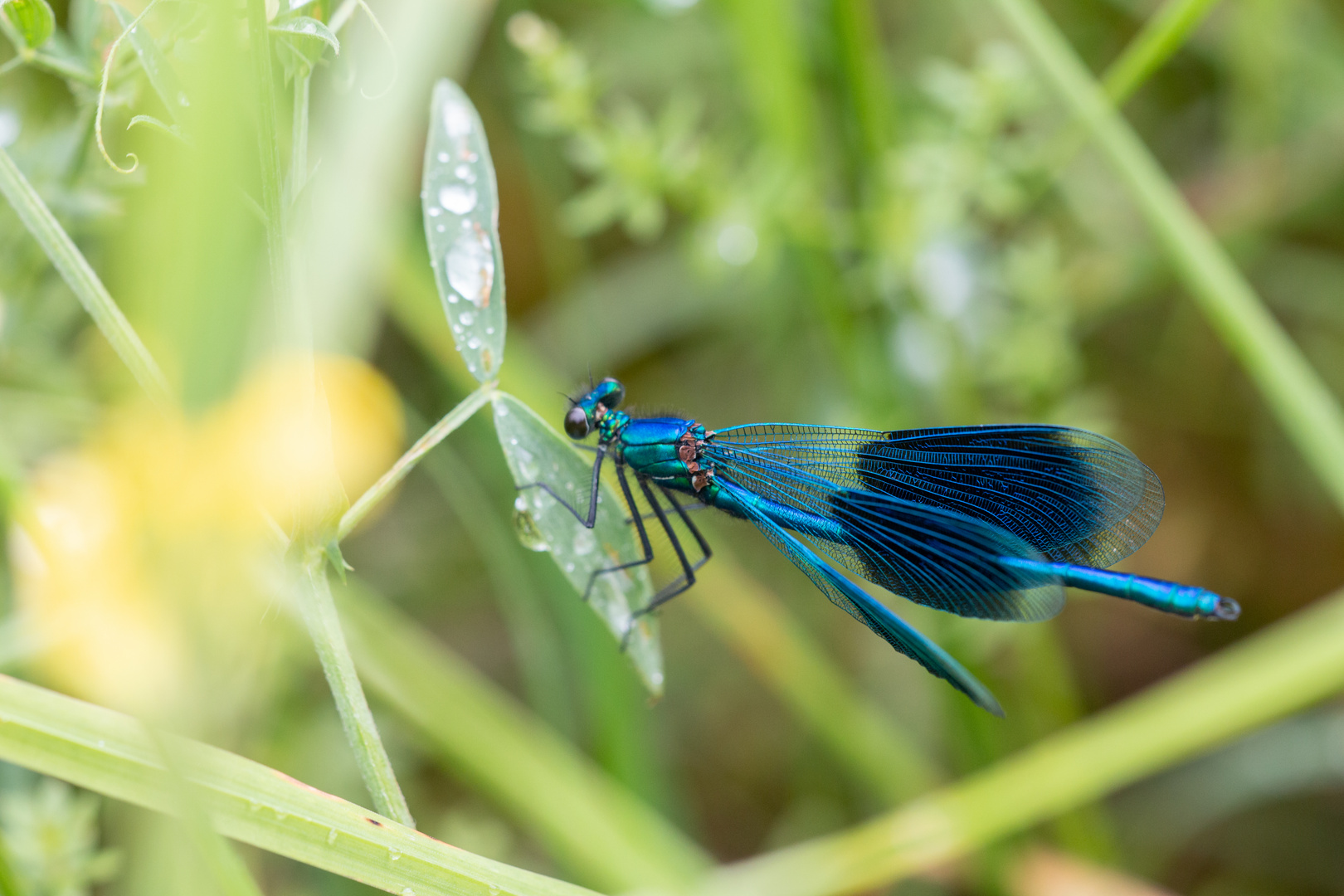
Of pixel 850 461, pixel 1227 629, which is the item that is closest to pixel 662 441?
pixel 850 461

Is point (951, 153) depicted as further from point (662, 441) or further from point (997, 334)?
point (662, 441)

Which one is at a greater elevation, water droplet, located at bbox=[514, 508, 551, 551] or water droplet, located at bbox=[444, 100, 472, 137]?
water droplet, located at bbox=[444, 100, 472, 137]

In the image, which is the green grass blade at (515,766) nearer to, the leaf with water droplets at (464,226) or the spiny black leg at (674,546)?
the spiny black leg at (674,546)

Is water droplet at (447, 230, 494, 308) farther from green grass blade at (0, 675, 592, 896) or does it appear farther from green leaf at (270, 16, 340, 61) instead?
green grass blade at (0, 675, 592, 896)

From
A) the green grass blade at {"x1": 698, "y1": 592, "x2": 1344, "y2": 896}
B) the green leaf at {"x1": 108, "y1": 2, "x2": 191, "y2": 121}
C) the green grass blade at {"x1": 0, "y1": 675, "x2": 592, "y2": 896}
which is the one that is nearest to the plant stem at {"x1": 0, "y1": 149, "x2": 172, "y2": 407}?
the green leaf at {"x1": 108, "y1": 2, "x2": 191, "y2": 121}

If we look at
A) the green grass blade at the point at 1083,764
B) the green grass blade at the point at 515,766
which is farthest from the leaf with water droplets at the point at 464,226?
the green grass blade at the point at 1083,764

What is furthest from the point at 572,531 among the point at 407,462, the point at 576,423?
the point at 576,423

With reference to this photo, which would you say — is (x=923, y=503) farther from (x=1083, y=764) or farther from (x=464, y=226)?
(x=464, y=226)
